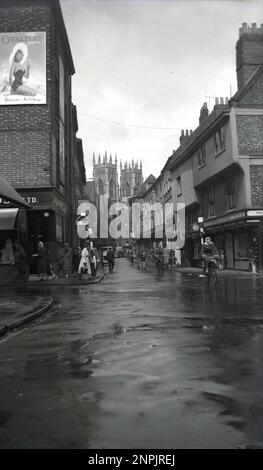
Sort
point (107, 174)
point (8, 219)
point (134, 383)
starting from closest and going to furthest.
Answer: point (134, 383), point (8, 219), point (107, 174)

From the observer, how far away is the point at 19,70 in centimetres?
2303

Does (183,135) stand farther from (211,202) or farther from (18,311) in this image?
(18,311)

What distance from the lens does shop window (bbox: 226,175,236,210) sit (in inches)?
1221

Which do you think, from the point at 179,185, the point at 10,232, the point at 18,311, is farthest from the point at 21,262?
the point at 179,185

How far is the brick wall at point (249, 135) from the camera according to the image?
2911 cm

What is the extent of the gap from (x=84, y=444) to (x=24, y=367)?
2.65m

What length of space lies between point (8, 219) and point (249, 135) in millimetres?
15600

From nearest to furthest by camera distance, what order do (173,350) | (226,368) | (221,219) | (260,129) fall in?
(226,368) < (173,350) < (260,129) < (221,219)

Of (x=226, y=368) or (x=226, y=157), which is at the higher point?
(x=226, y=157)

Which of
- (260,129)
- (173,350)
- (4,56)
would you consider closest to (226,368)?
(173,350)

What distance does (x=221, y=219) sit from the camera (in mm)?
32844

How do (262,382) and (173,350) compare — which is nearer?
(262,382)

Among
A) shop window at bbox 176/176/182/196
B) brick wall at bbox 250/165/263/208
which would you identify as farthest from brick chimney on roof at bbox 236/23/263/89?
shop window at bbox 176/176/182/196
